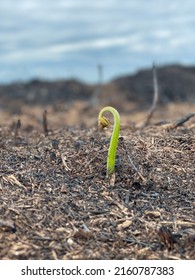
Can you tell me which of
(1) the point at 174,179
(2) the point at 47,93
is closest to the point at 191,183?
(1) the point at 174,179

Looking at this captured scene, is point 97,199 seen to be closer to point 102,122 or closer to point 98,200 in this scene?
point 98,200

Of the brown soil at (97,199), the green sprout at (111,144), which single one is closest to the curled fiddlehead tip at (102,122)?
the green sprout at (111,144)

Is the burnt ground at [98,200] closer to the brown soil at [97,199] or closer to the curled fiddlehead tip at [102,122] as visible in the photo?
the brown soil at [97,199]

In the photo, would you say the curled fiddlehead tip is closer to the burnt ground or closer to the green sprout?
the green sprout

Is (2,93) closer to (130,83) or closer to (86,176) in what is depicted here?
(130,83)

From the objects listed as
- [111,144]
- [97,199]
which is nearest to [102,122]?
[111,144]

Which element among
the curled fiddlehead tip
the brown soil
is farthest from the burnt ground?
the curled fiddlehead tip

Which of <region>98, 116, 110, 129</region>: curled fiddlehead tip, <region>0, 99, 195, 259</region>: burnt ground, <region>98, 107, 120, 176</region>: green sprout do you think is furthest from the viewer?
<region>98, 116, 110, 129</region>: curled fiddlehead tip

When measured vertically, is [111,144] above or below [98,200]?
above
